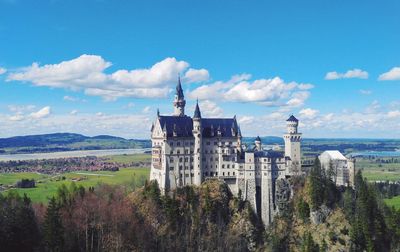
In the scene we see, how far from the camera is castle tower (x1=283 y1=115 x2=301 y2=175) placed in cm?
11656

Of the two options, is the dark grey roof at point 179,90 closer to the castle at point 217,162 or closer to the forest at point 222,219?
the castle at point 217,162

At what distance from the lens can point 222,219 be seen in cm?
10706

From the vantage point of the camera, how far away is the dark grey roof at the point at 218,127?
4560 inches

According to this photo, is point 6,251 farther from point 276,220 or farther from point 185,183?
point 276,220

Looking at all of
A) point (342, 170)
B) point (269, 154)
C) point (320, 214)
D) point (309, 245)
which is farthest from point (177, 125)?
point (342, 170)

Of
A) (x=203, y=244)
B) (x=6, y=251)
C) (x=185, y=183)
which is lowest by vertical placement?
(x=203, y=244)

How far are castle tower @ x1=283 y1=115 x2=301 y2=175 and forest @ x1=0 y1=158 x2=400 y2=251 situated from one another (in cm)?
379

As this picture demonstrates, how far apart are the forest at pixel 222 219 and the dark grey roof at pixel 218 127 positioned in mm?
13734

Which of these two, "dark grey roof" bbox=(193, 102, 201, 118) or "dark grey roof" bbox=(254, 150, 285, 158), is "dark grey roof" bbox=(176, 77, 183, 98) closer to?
"dark grey roof" bbox=(193, 102, 201, 118)

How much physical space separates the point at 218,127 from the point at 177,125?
12.0 m

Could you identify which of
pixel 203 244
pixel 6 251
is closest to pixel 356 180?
pixel 203 244

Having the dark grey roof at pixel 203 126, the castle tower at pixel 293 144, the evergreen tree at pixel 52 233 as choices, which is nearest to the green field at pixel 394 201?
the castle tower at pixel 293 144

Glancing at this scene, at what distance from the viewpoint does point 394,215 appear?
349 ft

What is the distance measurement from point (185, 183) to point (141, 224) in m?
17.2
